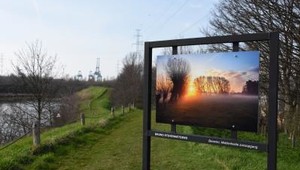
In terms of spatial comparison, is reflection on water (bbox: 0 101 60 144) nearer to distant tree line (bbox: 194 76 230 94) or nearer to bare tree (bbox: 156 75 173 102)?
bare tree (bbox: 156 75 173 102)

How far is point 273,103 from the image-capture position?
6.08 meters

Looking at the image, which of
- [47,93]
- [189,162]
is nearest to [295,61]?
[189,162]

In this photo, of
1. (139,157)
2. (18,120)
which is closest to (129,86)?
(18,120)

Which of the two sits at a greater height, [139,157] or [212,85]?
[212,85]

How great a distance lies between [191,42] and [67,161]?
222 inches

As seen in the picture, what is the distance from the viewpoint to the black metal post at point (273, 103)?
20.0 ft

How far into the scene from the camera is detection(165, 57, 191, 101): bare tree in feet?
24.5

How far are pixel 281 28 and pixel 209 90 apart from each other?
1172cm

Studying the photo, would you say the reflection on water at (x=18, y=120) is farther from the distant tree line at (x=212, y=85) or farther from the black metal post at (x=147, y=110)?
the distant tree line at (x=212, y=85)

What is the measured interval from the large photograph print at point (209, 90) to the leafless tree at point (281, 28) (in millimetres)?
10179

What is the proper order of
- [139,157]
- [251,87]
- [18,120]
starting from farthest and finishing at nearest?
1. [18,120]
2. [139,157]
3. [251,87]

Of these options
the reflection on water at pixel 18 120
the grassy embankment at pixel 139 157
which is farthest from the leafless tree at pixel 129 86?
the grassy embankment at pixel 139 157

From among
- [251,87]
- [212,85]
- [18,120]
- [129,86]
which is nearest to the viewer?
[251,87]

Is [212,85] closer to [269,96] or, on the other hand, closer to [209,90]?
[209,90]
